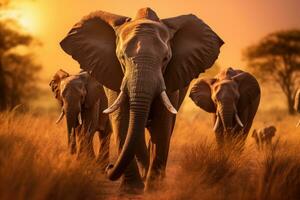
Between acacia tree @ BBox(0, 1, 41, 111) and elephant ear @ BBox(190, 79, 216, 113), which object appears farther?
acacia tree @ BBox(0, 1, 41, 111)

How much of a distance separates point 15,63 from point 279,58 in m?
14.4

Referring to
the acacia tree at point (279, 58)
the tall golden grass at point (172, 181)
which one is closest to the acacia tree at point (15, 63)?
the acacia tree at point (279, 58)

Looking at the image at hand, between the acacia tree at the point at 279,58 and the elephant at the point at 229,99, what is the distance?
61.0 ft

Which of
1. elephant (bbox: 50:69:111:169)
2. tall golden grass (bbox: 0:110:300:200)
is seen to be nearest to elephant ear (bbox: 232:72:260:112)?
elephant (bbox: 50:69:111:169)

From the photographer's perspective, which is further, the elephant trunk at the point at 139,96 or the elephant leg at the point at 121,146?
the elephant leg at the point at 121,146

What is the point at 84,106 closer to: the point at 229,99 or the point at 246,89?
the point at 229,99

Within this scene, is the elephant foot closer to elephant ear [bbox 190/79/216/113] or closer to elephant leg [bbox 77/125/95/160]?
elephant leg [bbox 77/125/95/160]

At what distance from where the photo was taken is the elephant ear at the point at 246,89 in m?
11.2

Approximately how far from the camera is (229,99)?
10.6 m

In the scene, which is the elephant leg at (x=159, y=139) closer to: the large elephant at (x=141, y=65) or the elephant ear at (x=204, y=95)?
the large elephant at (x=141, y=65)

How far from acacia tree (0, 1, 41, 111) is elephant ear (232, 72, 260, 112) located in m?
15.4

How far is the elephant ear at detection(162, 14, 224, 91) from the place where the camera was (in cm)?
732

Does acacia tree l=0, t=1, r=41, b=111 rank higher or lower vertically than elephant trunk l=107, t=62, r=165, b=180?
lower

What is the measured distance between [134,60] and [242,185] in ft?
6.22
